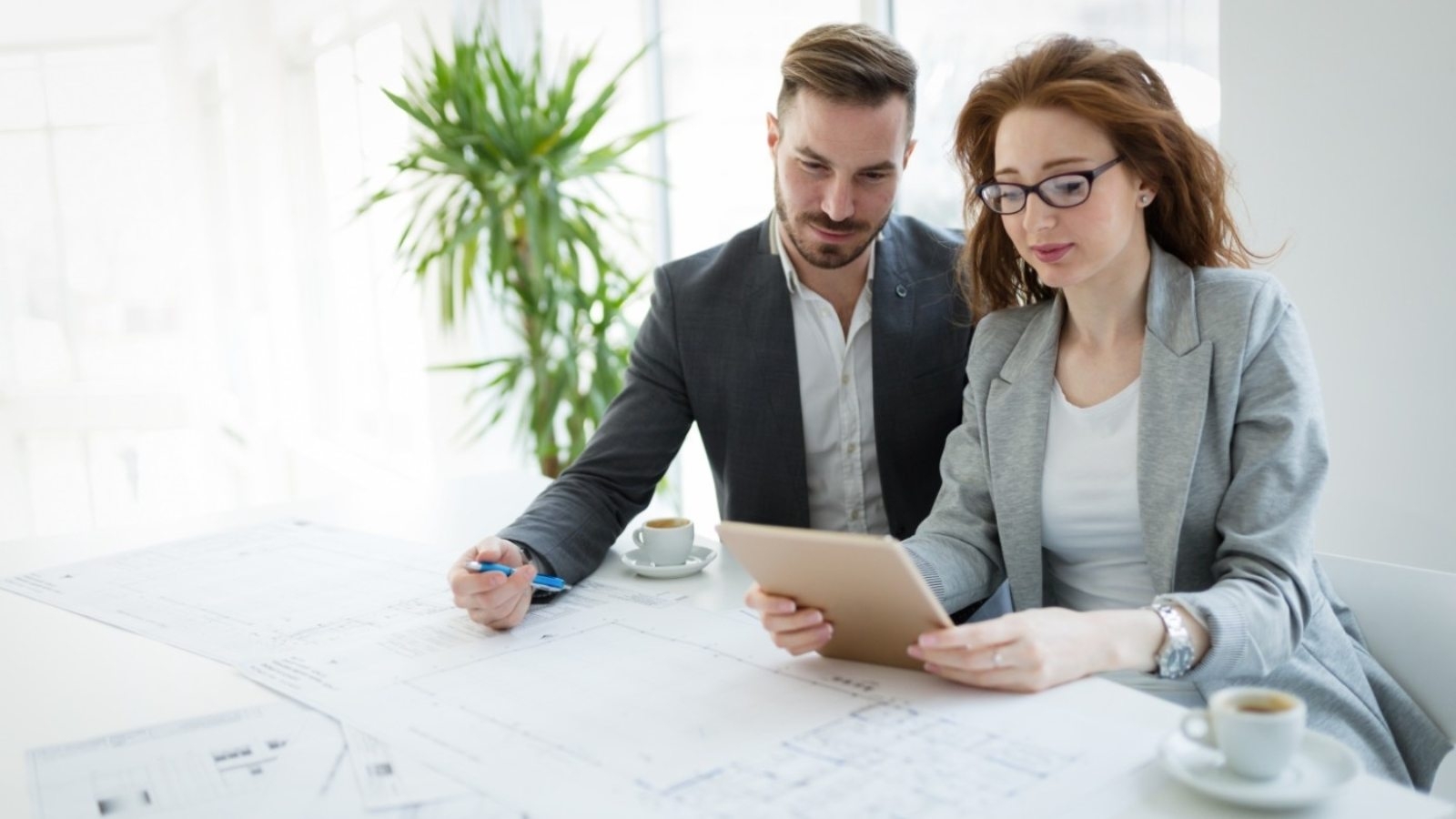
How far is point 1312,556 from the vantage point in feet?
5.04

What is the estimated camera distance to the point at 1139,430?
157 centimetres

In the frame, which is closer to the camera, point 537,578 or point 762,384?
point 537,578

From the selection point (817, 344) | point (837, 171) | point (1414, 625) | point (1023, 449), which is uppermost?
point (837, 171)

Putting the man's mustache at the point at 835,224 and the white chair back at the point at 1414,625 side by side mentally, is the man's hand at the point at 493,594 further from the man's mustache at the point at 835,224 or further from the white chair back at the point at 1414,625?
the white chair back at the point at 1414,625

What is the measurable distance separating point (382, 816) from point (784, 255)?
131 centimetres

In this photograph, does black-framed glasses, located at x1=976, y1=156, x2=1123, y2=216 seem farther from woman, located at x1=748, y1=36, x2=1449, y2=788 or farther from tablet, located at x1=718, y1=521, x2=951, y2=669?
tablet, located at x1=718, y1=521, x2=951, y2=669

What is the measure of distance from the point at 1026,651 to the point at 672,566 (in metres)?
0.68

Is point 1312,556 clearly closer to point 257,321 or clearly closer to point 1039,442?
point 1039,442

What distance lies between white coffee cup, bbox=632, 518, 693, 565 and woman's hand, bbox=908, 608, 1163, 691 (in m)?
0.59

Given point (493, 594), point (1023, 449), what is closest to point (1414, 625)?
point (1023, 449)

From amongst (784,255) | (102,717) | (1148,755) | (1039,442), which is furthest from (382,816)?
(784,255)

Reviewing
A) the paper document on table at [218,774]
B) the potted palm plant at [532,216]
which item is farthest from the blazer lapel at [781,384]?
the potted palm plant at [532,216]

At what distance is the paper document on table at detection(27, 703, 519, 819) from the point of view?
1058 millimetres

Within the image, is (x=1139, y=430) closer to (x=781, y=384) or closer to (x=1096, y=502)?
(x=1096, y=502)
